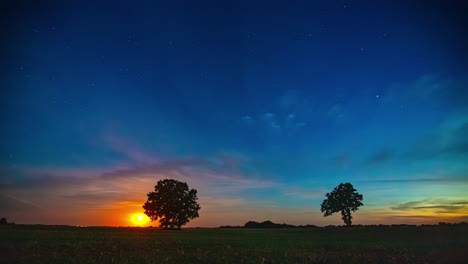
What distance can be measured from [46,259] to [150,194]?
267 feet

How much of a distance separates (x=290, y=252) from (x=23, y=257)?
19.9 m

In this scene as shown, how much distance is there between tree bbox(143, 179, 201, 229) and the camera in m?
99.2

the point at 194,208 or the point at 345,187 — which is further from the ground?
the point at 345,187

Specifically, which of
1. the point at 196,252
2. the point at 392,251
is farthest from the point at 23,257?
the point at 392,251

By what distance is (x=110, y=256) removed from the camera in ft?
80.4

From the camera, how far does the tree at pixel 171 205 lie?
9919 cm

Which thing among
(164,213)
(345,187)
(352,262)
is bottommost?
(352,262)

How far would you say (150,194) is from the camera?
334 feet

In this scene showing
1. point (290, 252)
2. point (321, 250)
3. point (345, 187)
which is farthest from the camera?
point (345, 187)

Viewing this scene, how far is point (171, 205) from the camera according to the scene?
98625 mm

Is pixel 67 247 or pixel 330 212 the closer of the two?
pixel 67 247

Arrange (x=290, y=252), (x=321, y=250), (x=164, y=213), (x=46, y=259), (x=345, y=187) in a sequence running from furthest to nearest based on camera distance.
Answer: (x=345, y=187)
(x=164, y=213)
(x=321, y=250)
(x=290, y=252)
(x=46, y=259)

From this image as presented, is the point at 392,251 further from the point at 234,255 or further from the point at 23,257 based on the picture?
the point at 23,257

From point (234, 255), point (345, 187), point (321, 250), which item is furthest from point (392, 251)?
point (345, 187)
